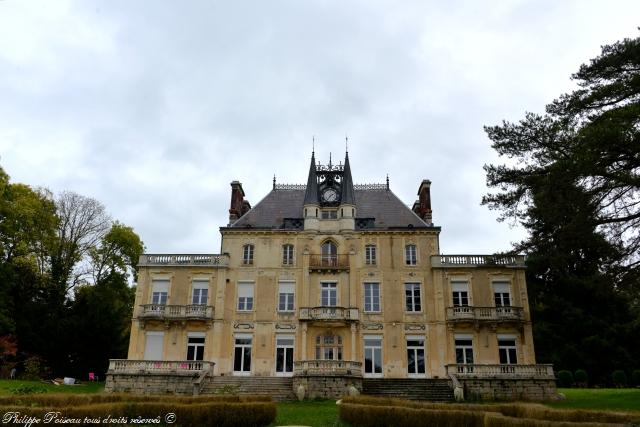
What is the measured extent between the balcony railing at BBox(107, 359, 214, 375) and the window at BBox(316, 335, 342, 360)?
23.2 feet

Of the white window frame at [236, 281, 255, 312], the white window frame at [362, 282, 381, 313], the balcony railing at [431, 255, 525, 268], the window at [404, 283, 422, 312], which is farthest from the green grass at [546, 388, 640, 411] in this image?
the white window frame at [236, 281, 255, 312]

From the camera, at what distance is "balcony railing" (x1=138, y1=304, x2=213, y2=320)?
32.0m

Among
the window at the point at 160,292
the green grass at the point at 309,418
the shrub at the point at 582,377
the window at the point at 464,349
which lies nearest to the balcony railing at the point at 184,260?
the window at the point at 160,292

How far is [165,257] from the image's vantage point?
34.5m

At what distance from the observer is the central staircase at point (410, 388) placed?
26469 millimetres

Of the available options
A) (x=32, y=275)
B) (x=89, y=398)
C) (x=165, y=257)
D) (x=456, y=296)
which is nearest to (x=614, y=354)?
(x=456, y=296)

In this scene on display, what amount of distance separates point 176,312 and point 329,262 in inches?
392

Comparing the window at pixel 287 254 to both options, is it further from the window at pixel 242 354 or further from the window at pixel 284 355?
the window at pixel 242 354

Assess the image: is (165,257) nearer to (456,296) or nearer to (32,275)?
(32,275)

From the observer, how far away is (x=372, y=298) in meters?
33.4

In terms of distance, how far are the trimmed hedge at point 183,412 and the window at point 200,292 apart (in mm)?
19036

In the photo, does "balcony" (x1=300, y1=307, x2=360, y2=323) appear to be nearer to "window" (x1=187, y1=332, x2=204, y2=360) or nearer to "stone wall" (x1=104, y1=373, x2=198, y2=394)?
"window" (x1=187, y1=332, x2=204, y2=360)

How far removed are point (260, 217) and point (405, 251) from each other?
32.8ft

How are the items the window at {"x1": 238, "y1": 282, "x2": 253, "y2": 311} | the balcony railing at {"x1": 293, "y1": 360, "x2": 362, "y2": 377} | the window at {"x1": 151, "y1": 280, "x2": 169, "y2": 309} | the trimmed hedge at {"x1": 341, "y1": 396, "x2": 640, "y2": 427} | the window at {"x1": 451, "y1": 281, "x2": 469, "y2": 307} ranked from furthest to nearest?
the window at {"x1": 151, "y1": 280, "x2": 169, "y2": 309}, the window at {"x1": 238, "y1": 282, "x2": 253, "y2": 311}, the window at {"x1": 451, "y1": 281, "x2": 469, "y2": 307}, the balcony railing at {"x1": 293, "y1": 360, "x2": 362, "y2": 377}, the trimmed hedge at {"x1": 341, "y1": 396, "x2": 640, "y2": 427}
